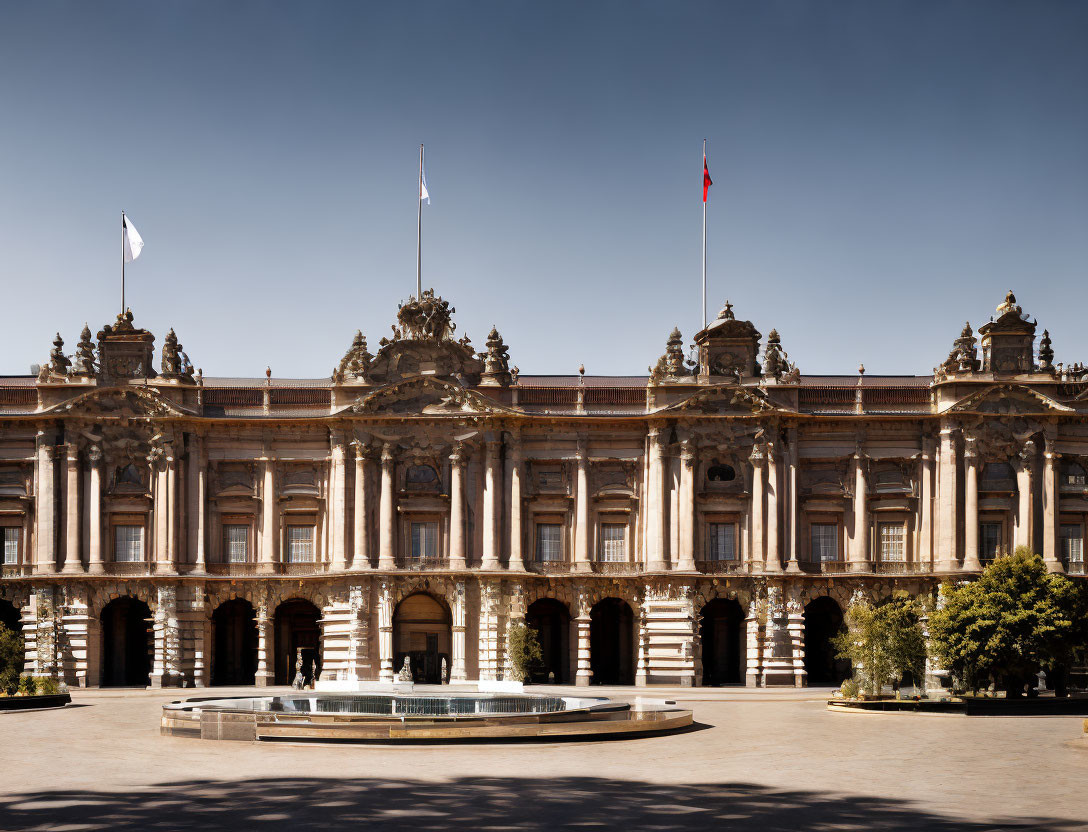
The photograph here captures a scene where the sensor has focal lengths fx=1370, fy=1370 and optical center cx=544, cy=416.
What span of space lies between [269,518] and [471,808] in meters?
50.4

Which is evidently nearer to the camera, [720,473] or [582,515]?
[582,515]

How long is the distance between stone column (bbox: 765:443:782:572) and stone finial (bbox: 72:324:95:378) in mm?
36813

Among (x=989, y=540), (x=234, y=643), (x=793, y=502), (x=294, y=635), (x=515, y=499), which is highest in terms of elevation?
(x=515, y=499)

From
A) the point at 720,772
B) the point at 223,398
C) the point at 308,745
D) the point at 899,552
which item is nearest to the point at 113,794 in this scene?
the point at 308,745

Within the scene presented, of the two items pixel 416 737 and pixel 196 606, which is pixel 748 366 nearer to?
pixel 196 606

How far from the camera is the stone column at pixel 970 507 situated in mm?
71875

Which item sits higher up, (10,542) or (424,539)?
(424,539)

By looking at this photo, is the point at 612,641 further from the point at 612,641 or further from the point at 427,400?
the point at 427,400

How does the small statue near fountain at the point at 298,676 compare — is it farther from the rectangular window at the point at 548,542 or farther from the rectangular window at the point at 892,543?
the rectangular window at the point at 892,543

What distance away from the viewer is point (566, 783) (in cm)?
2906

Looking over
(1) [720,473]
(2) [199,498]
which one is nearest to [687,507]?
(1) [720,473]

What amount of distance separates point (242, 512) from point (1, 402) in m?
14.3

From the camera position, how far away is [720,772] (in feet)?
103

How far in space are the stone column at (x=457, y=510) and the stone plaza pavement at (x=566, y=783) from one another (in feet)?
103
